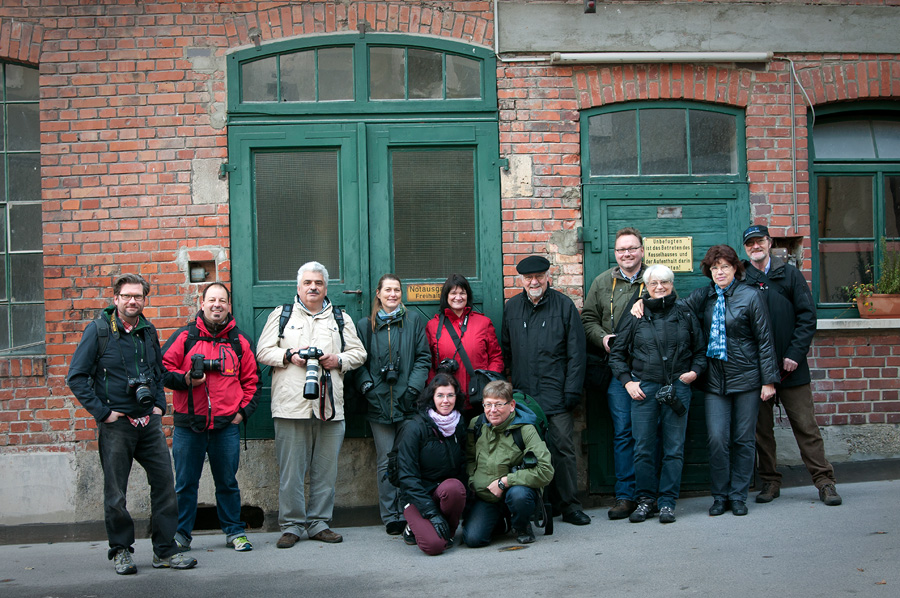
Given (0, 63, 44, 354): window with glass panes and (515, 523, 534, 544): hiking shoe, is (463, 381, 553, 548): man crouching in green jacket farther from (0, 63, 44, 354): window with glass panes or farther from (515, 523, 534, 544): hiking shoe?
(0, 63, 44, 354): window with glass panes

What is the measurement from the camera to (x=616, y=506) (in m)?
6.07

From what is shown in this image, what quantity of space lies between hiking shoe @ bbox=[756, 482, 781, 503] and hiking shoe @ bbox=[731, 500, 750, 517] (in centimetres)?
35

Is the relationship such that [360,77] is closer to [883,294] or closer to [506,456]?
[506,456]

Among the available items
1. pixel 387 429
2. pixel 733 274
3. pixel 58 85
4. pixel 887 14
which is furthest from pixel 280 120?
pixel 887 14

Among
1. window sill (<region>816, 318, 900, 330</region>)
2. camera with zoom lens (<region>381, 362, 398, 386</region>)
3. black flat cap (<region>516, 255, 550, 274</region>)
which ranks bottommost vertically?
camera with zoom lens (<region>381, 362, 398, 386</region>)

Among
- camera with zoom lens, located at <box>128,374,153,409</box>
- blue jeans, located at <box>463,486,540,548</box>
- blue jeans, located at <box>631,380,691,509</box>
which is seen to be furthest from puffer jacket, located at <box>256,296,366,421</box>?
blue jeans, located at <box>631,380,691,509</box>

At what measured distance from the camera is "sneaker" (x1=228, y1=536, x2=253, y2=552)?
561 centimetres

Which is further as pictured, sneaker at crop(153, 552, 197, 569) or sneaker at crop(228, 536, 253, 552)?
sneaker at crop(228, 536, 253, 552)

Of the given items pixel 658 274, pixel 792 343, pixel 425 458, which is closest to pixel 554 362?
pixel 658 274

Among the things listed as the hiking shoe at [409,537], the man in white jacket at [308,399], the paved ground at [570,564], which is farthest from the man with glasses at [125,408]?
the hiking shoe at [409,537]

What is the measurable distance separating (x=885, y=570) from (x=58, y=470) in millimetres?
5873

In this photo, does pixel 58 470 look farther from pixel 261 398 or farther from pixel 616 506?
pixel 616 506

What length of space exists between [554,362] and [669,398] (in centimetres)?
88

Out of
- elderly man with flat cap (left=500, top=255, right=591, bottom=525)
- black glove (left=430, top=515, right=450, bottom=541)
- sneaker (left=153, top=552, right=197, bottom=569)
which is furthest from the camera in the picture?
elderly man with flat cap (left=500, top=255, right=591, bottom=525)
